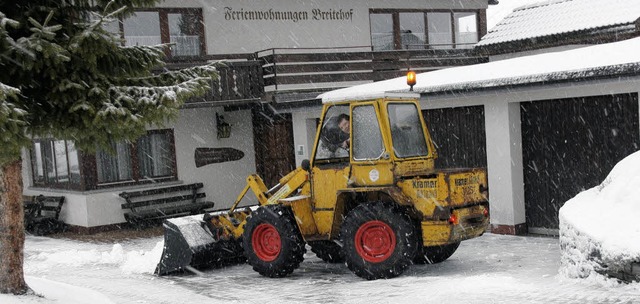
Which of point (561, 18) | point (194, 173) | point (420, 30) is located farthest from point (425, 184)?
point (420, 30)

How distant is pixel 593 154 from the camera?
41.4 feet

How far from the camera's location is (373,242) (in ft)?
33.1

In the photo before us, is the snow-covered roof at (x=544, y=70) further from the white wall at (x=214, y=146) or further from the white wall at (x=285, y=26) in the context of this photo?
the white wall at (x=285, y=26)

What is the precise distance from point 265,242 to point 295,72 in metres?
8.14

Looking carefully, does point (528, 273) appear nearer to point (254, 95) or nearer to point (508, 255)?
point (508, 255)

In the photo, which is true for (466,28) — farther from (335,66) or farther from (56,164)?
(56,164)

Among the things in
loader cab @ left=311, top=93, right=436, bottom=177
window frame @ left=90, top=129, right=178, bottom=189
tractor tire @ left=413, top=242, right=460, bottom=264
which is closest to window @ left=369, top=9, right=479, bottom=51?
window frame @ left=90, top=129, right=178, bottom=189

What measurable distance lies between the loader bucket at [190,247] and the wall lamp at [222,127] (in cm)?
792

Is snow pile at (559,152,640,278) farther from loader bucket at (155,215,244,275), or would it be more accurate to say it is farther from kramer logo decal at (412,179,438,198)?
loader bucket at (155,215,244,275)

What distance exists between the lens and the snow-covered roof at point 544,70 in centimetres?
1119

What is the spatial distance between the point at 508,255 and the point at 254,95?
336 inches

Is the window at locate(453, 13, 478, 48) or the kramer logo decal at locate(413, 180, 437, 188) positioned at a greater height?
the window at locate(453, 13, 478, 48)

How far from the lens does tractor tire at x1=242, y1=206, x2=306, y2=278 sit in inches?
413

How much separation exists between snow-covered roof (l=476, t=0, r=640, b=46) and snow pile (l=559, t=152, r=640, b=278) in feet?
29.9
